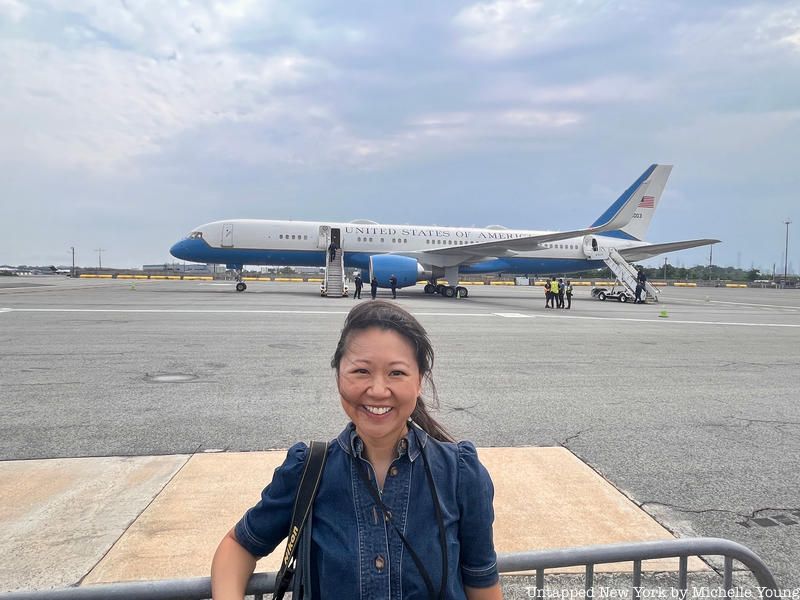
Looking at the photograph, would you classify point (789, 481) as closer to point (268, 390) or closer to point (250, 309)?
point (268, 390)

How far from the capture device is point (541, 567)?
172 centimetres

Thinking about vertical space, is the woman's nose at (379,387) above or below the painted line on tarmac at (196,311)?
above

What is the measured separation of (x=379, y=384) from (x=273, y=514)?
554mm

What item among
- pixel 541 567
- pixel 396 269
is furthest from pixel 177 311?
pixel 541 567

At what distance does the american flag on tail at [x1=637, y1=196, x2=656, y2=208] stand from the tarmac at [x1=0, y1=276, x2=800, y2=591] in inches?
883

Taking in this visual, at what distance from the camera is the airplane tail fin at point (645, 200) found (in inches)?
1187

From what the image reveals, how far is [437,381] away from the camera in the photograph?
24.6 feet

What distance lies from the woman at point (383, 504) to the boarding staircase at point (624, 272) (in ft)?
94.1

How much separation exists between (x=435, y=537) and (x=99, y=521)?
2.90 m

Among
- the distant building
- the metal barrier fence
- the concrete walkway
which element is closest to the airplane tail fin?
the concrete walkway

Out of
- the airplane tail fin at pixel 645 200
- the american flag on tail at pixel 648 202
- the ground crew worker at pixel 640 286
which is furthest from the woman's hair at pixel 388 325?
the american flag on tail at pixel 648 202

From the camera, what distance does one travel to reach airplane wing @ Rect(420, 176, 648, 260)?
22.1 m

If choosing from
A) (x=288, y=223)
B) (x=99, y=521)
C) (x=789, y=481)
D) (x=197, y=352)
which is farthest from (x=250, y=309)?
(x=789, y=481)

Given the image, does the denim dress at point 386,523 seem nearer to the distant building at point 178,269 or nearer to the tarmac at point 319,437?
the tarmac at point 319,437
